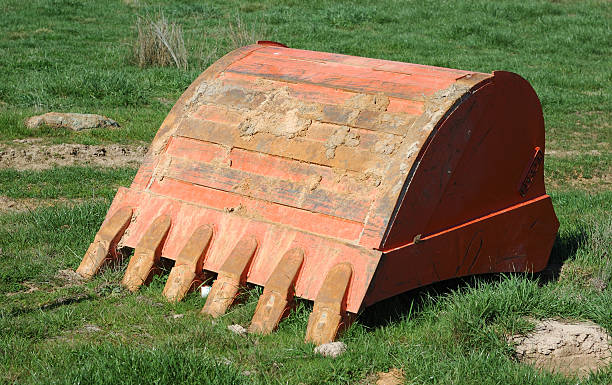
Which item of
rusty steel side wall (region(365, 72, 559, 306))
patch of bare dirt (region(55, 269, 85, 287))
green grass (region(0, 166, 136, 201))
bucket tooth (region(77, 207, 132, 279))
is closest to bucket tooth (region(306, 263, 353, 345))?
rusty steel side wall (region(365, 72, 559, 306))

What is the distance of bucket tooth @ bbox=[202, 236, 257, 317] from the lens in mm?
4180

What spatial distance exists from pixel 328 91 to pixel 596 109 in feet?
23.8

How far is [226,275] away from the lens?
4.21 m

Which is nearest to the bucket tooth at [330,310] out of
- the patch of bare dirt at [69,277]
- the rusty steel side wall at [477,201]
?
the rusty steel side wall at [477,201]

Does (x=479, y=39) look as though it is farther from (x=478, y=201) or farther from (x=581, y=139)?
(x=478, y=201)

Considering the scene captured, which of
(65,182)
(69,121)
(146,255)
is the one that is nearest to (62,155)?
(65,182)

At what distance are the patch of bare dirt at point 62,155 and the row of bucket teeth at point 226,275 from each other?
9.37 ft

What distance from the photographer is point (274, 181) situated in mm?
4422

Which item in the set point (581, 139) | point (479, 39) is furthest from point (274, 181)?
point (479, 39)

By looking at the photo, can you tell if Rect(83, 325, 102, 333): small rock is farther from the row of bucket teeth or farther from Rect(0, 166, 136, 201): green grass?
Rect(0, 166, 136, 201): green grass

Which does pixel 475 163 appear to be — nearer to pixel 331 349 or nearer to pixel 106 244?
pixel 331 349

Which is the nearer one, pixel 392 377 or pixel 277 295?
pixel 392 377

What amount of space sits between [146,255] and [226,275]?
60 cm

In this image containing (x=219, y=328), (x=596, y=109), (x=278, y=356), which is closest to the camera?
(x=278, y=356)
